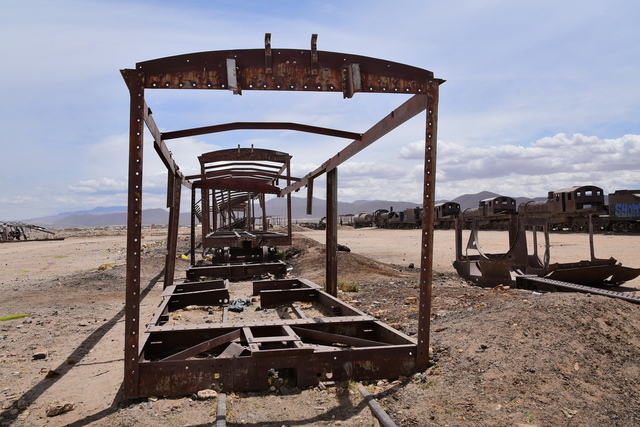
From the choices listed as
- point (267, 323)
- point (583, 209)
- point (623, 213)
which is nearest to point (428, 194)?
point (267, 323)

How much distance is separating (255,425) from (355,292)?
575 centimetres

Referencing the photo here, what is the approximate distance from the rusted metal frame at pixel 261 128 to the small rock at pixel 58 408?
3.13 m

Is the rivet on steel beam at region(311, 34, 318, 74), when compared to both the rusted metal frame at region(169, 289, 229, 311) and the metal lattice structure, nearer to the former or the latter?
the metal lattice structure

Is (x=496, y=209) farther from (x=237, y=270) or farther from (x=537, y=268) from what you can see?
(x=237, y=270)

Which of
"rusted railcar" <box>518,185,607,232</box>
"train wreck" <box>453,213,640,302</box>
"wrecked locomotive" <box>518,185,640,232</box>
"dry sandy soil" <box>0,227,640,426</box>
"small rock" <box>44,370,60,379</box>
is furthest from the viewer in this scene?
"rusted railcar" <box>518,185,607,232</box>

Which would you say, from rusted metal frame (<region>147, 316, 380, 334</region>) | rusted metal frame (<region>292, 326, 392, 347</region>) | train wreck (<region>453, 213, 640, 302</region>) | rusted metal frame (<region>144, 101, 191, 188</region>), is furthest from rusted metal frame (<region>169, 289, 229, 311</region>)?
train wreck (<region>453, 213, 640, 302</region>)

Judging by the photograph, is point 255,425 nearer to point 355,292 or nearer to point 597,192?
point 355,292

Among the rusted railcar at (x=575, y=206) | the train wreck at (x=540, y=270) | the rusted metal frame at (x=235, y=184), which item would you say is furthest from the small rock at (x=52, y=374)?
the rusted railcar at (x=575, y=206)

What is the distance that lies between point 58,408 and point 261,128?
3.35m

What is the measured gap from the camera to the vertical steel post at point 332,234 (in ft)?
24.6

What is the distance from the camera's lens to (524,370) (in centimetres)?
370

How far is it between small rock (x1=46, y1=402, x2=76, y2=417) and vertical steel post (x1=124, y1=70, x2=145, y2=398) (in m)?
0.45

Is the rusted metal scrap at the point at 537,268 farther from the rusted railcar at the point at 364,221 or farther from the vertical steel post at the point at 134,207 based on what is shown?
the rusted railcar at the point at 364,221

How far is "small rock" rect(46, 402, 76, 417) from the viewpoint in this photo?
3443mm
